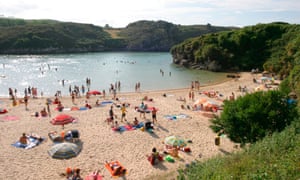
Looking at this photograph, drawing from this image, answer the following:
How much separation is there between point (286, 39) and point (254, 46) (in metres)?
6.80

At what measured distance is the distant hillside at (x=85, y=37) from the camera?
384 ft

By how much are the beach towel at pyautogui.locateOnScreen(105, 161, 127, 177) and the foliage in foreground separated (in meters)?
5.38

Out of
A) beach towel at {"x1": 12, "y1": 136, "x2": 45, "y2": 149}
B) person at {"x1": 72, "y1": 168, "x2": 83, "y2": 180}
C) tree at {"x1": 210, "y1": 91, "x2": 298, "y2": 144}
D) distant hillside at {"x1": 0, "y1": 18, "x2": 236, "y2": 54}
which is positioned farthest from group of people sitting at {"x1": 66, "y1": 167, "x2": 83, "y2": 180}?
distant hillside at {"x1": 0, "y1": 18, "x2": 236, "y2": 54}

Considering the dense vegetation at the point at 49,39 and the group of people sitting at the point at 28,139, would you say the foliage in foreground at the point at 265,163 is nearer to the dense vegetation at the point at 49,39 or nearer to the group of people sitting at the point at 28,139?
the group of people sitting at the point at 28,139

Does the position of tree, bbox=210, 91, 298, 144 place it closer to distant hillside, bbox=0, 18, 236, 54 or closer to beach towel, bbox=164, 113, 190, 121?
beach towel, bbox=164, 113, 190, 121

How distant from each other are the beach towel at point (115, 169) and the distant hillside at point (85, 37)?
110 metres

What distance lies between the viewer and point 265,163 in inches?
301

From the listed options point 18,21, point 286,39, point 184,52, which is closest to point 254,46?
point 286,39

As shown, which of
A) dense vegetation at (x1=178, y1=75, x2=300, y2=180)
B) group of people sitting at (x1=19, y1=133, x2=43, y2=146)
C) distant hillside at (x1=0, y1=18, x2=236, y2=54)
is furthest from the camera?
distant hillside at (x1=0, y1=18, x2=236, y2=54)

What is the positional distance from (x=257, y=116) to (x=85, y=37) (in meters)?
139

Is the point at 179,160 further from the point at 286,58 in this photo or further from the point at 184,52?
the point at 184,52

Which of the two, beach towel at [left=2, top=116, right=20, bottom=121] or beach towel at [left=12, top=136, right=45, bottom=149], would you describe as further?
beach towel at [left=2, top=116, right=20, bottom=121]

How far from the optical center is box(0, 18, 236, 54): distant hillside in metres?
117

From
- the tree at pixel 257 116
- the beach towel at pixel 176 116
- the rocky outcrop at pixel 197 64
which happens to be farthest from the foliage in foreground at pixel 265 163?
the rocky outcrop at pixel 197 64
